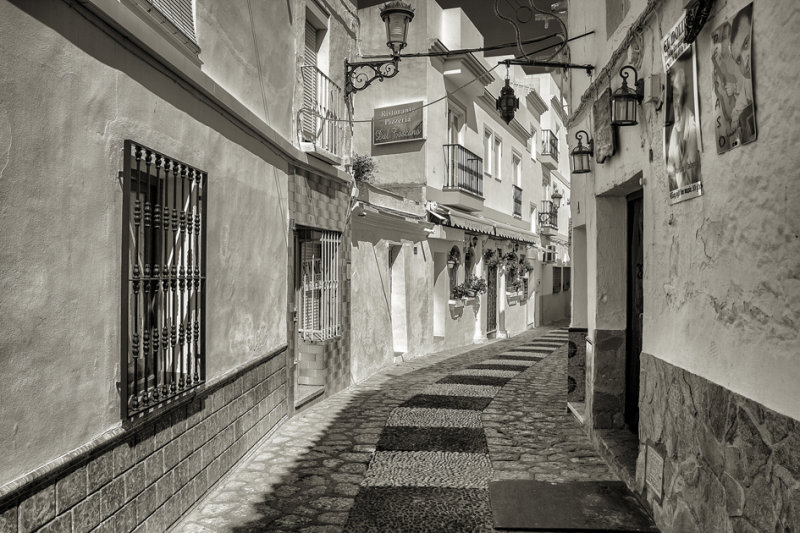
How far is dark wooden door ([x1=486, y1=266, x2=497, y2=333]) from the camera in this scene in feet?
64.2

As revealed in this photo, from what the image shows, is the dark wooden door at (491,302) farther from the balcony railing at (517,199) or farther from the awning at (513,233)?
the balcony railing at (517,199)

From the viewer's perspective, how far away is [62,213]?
10.8ft

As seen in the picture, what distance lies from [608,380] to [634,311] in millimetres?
725

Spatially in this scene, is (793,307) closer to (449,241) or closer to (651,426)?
(651,426)

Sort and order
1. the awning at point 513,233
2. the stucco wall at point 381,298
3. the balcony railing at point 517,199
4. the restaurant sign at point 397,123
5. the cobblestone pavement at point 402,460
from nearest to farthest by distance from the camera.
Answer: the cobblestone pavement at point 402,460 → the stucco wall at point 381,298 → the restaurant sign at point 397,123 → the awning at point 513,233 → the balcony railing at point 517,199

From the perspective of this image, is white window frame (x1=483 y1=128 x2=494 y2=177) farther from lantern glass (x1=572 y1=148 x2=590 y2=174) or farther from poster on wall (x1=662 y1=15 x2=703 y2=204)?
poster on wall (x1=662 y1=15 x2=703 y2=204)

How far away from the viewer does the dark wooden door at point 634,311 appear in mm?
6195

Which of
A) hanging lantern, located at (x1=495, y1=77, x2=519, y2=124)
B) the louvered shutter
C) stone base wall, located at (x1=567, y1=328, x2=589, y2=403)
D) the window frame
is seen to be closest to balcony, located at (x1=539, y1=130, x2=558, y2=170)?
hanging lantern, located at (x1=495, y1=77, x2=519, y2=124)

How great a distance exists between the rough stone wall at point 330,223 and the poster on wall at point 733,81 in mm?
5194

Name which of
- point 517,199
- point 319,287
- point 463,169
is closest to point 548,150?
point 517,199

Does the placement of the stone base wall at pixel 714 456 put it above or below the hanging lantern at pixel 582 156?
below

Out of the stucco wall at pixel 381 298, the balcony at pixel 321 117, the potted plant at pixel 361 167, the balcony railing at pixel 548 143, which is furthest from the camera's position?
the balcony railing at pixel 548 143

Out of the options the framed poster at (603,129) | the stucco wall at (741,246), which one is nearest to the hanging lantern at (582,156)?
the framed poster at (603,129)

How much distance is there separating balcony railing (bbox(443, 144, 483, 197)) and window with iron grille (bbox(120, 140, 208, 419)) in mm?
11464
